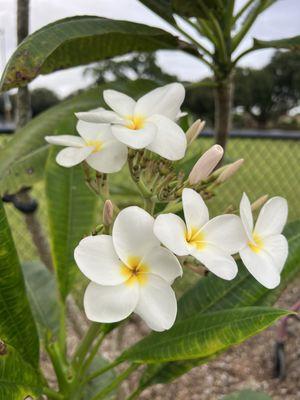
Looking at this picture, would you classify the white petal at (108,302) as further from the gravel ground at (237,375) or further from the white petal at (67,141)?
the gravel ground at (237,375)

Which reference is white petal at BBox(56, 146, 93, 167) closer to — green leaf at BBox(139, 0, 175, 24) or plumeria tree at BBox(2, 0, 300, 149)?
plumeria tree at BBox(2, 0, 300, 149)

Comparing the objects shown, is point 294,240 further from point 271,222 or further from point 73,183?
point 73,183

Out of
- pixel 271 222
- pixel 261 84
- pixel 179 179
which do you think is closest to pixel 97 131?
pixel 179 179

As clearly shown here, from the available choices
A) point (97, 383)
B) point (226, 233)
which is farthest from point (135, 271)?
point (97, 383)

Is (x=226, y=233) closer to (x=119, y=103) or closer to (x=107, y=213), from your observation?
(x=107, y=213)

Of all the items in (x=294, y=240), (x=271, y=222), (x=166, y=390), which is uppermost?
(x=271, y=222)

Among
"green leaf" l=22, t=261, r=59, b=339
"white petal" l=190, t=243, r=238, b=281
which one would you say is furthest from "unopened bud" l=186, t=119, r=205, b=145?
"green leaf" l=22, t=261, r=59, b=339
